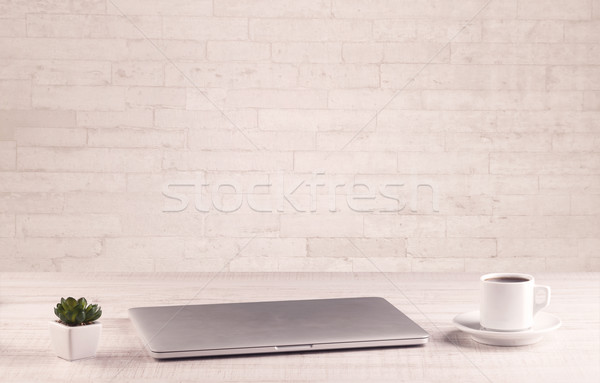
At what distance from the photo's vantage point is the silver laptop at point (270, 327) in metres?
0.94

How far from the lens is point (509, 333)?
970 mm

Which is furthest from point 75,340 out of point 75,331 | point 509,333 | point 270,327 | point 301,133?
point 301,133

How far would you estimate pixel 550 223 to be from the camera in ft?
10.8

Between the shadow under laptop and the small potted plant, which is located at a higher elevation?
the small potted plant

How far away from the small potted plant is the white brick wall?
2.31 m

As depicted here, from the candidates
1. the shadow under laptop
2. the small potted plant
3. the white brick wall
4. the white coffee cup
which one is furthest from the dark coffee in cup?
the white brick wall

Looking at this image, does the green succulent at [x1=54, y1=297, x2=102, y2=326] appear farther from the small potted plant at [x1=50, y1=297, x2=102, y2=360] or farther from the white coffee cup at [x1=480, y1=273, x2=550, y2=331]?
the white coffee cup at [x1=480, y1=273, x2=550, y2=331]

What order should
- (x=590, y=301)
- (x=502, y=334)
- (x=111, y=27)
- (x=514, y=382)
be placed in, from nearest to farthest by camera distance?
(x=514, y=382) < (x=502, y=334) < (x=590, y=301) < (x=111, y=27)

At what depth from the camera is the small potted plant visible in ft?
2.98

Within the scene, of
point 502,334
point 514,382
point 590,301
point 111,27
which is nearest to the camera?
point 514,382

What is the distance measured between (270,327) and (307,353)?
3.5 inches

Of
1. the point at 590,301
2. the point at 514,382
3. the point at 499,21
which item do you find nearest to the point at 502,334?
the point at 514,382

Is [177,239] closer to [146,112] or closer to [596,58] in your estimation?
[146,112]

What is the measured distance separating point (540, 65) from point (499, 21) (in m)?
0.27
